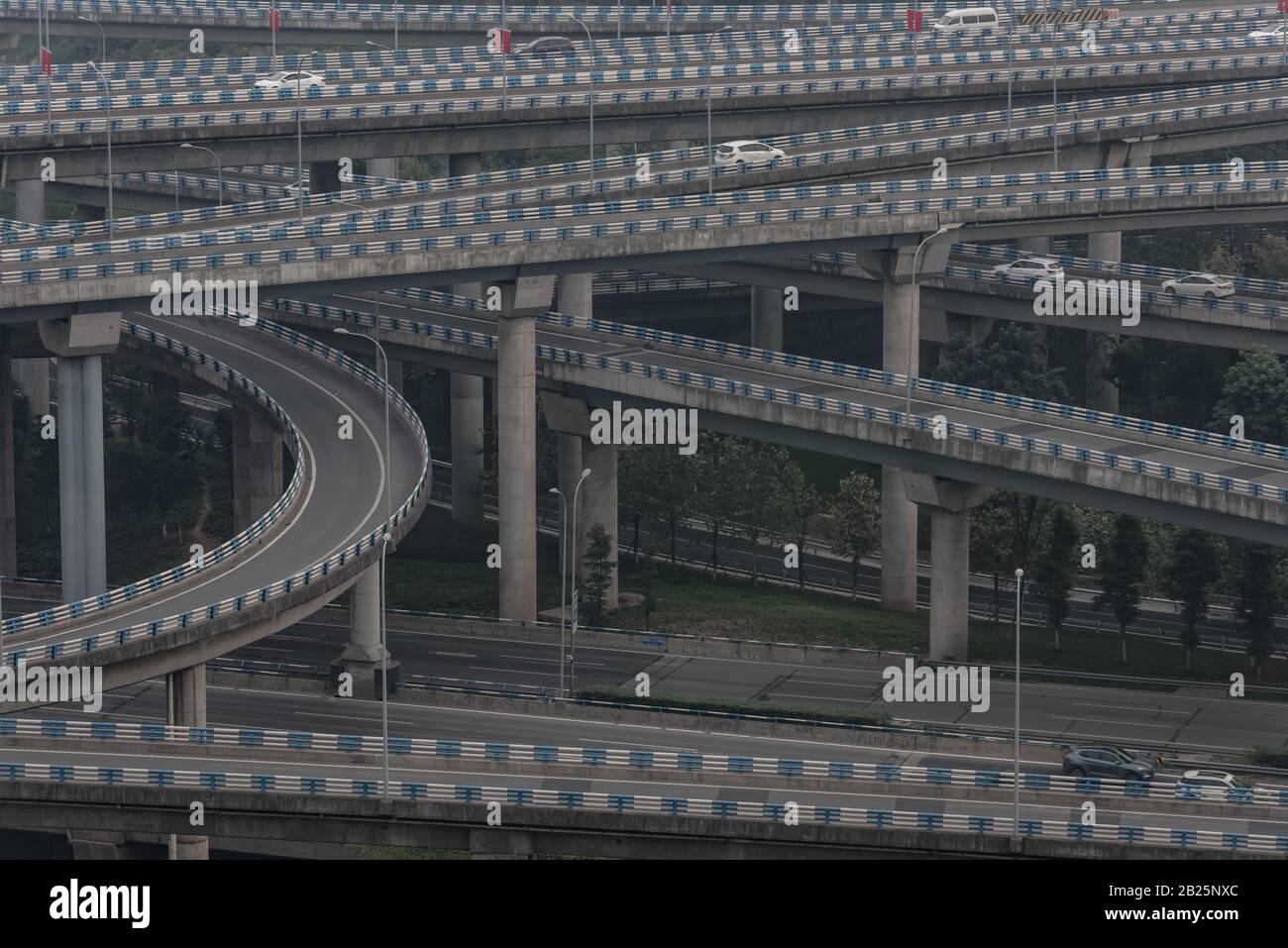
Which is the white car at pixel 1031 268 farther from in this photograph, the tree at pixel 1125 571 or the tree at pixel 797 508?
the tree at pixel 1125 571

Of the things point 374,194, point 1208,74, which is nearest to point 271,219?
point 374,194

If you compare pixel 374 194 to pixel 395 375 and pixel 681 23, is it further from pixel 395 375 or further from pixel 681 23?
pixel 681 23

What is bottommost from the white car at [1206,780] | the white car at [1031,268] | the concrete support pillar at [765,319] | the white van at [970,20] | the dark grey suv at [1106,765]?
the dark grey suv at [1106,765]

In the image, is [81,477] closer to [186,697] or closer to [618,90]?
[186,697]

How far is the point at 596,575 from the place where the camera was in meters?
119

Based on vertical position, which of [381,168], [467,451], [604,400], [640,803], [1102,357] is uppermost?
[381,168]

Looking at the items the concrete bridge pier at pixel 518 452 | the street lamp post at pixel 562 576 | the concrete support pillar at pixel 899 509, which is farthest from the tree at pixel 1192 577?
the concrete bridge pier at pixel 518 452

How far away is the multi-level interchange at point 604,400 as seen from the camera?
81.2 metres

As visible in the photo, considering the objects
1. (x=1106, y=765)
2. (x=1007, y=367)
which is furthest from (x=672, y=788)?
(x=1007, y=367)

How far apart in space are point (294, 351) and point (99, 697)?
39841 millimetres

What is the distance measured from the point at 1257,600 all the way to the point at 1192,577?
3.13 metres

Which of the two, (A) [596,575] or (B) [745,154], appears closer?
(A) [596,575]

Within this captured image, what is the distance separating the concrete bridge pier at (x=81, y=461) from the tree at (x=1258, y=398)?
54098 mm

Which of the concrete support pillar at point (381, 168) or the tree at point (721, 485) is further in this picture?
the concrete support pillar at point (381, 168)
